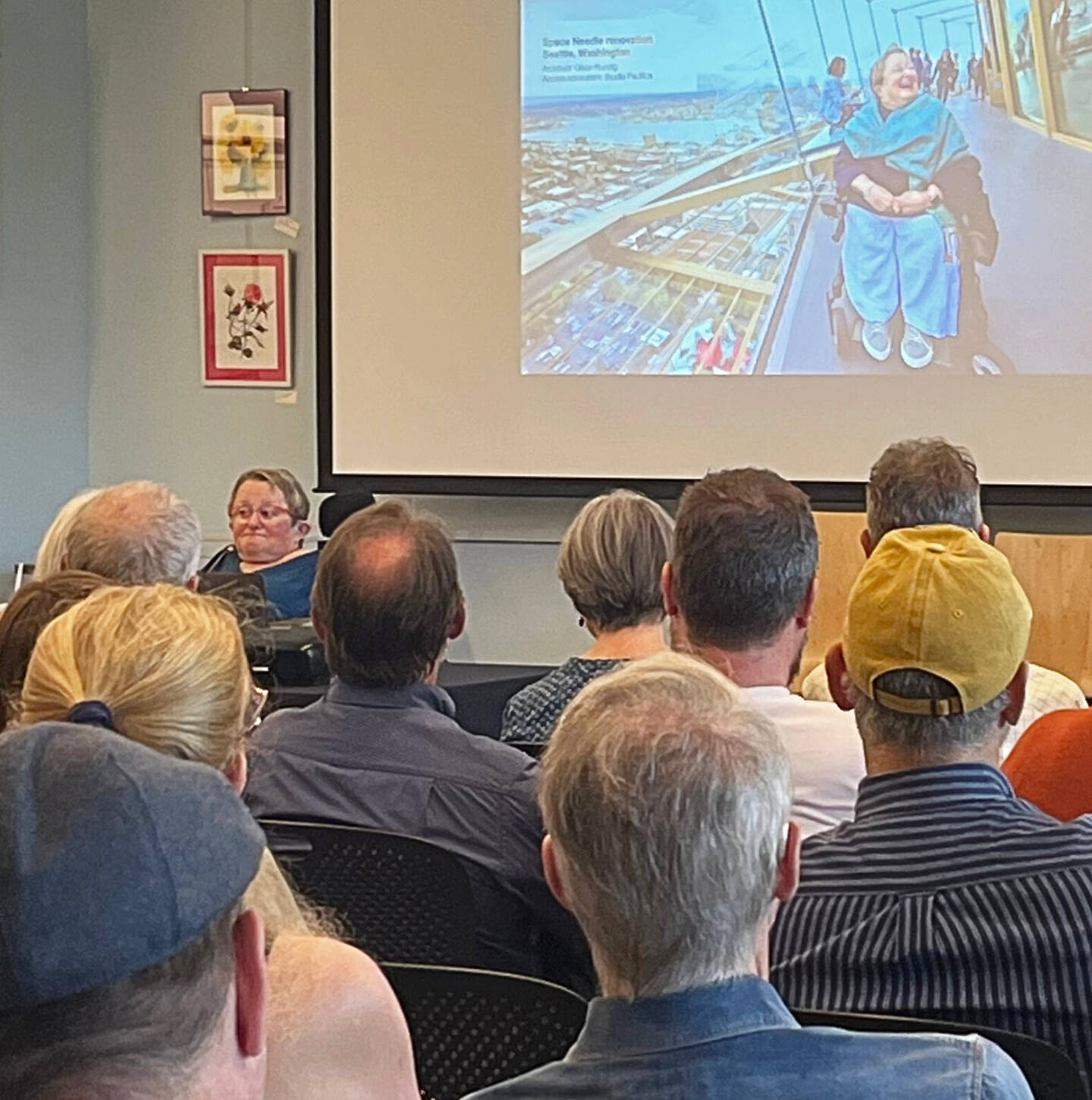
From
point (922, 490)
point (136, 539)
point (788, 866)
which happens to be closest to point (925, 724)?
point (788, 866)

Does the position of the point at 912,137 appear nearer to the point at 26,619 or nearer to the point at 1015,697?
the point at 1015,697

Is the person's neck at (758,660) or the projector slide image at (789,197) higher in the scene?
the projector slide image at (789,197)

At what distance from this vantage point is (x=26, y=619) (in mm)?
1972

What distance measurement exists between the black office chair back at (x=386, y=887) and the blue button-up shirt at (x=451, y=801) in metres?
0.16

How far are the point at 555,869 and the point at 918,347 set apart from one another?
4289mm

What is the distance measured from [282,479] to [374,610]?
3.02 metres

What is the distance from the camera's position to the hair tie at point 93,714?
1449mm

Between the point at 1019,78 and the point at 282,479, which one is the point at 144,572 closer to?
the point at 282,479

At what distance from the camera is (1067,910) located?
1.57m

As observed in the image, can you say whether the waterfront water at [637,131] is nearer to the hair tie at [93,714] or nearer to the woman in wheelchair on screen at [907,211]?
the woman in wheelchair on screen at [907,211]

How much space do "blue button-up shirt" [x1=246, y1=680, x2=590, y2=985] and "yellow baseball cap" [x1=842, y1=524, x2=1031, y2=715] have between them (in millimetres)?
597

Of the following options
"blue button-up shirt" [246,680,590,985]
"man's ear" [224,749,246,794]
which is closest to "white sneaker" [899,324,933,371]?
"blue button-up shirt" [246,680,590,985]

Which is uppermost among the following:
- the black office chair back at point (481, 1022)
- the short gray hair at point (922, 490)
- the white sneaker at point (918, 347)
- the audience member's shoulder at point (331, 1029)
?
the white sneaker at point (918, 347)

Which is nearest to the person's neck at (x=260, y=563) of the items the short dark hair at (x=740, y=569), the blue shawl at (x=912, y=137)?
the blue shawl at (x=912, y=137)
